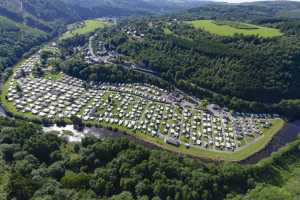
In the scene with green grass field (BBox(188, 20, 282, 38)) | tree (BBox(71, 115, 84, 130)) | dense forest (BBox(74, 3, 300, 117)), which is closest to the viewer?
tree (BBox(71, 115, 84, 130))

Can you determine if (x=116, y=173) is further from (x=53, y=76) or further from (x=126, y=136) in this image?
(x=53, y=76)

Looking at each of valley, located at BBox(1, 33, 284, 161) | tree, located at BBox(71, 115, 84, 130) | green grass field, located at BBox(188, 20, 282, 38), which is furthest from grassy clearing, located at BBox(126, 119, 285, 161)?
green grass field, located at BBox(188, 20, 282, 38)

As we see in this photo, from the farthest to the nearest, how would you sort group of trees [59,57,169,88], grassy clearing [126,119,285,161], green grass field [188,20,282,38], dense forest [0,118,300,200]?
green grass field [188,20,282,38]
group of trees [59,57,169,88]
grassy clearing [126,119,285,161]
dense forest [0,118,300,200]

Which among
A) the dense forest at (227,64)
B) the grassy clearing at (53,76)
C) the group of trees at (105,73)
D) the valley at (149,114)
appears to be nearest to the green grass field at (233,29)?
the dense forest at (227,64)

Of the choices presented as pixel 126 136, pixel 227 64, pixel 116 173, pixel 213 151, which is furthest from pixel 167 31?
pixel 116 173

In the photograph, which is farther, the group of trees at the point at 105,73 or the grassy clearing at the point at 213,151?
the group of trees at the point at 105,73

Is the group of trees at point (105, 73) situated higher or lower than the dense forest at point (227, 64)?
lower

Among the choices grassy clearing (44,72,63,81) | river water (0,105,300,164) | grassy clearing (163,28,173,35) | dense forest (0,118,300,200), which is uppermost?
grassy clearing (163,28,173,35)

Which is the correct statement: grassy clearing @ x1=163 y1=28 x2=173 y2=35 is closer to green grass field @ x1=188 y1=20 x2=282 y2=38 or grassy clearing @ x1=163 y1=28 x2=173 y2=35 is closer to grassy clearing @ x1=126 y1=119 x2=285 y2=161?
green grass field @ x1=188 y1=20 x2=282 y2=38

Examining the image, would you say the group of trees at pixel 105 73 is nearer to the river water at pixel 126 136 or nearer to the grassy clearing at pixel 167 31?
the river water at pixel 126 136
